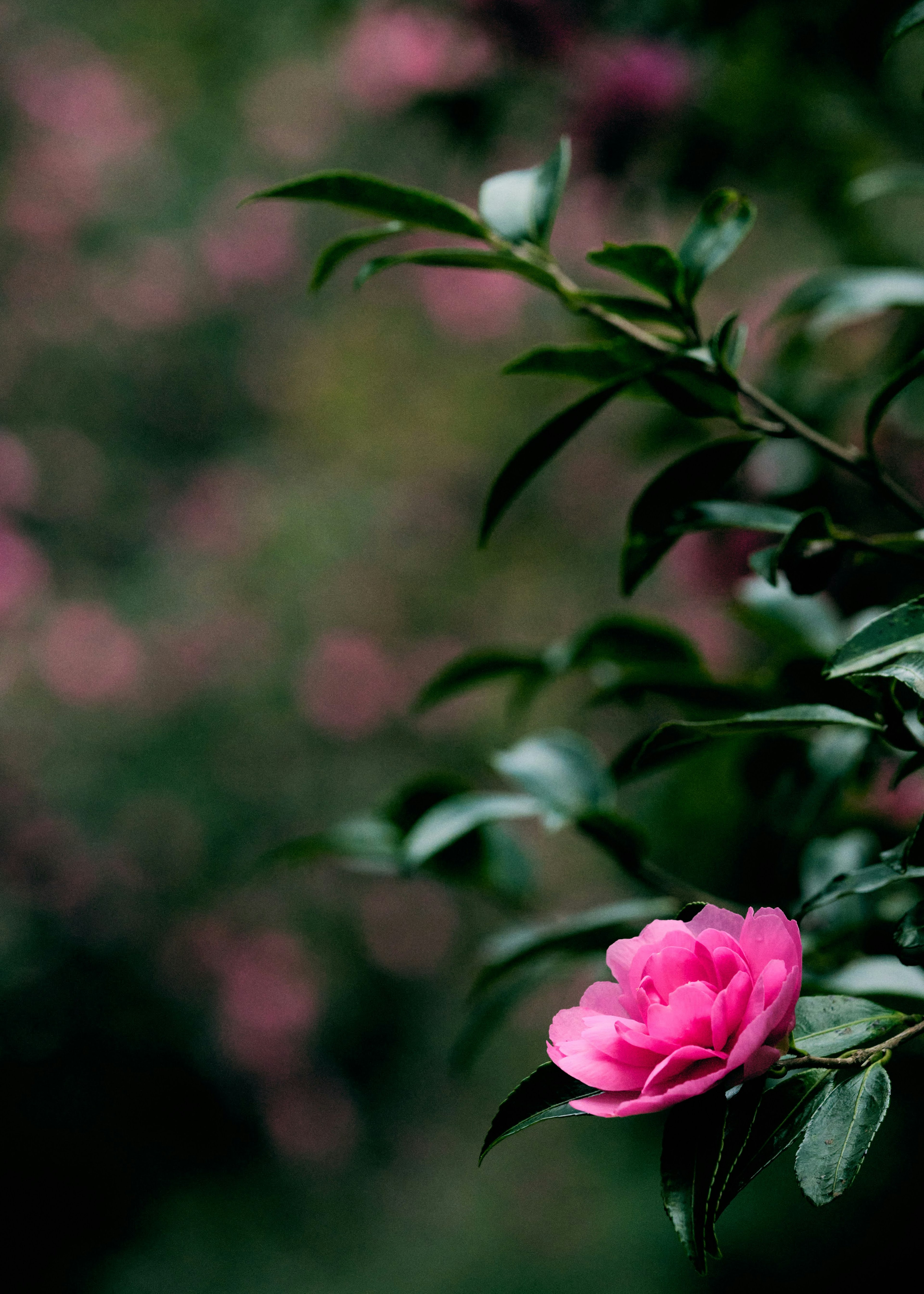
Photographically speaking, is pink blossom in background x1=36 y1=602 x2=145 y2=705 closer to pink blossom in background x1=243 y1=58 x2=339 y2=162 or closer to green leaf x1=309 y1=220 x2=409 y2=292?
pink blossom in background x1=243 y1=58 x2=339 y2=162

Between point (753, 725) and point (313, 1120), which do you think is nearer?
point (753, 725)

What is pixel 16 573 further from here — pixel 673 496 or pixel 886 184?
pixel 673 496

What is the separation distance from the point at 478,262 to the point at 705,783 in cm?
44

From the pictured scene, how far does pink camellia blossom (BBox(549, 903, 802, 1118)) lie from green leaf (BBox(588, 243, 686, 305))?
25 centimetres

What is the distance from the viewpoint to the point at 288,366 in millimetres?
2453

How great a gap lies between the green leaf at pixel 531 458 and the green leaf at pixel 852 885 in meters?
0.19

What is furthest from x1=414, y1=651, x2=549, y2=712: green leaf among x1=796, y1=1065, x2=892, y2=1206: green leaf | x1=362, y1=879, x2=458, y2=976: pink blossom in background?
x1=362, y1=879, x2=458, y2=976: pink blossom in background

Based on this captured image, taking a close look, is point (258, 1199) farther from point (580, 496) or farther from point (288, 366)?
point (288, 366)

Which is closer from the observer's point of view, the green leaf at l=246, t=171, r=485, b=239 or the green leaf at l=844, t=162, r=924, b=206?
the green leaf at l=246, t=171, r=485, b=239

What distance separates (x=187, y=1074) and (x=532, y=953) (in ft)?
6.06

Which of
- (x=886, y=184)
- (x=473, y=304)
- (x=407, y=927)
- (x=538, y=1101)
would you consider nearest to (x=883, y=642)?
(x=538, y=1101)

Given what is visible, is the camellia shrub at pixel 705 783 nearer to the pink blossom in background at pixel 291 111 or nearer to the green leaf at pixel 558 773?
the green leaf at pixel 558 773

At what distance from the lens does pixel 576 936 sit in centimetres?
56

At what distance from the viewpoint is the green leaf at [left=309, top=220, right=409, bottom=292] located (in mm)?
417
